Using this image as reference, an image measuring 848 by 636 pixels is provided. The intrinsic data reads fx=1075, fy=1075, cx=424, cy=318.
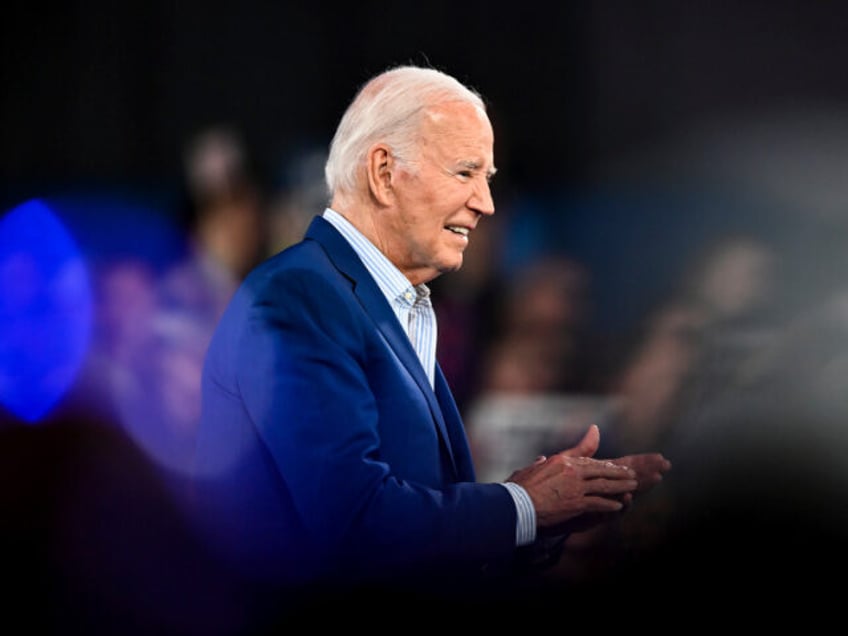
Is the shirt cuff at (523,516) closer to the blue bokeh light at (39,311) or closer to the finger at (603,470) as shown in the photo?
the finger at (603,470)

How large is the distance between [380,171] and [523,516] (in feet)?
1.58

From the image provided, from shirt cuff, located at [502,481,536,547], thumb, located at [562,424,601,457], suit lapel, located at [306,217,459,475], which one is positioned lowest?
shirt cuff, located at [502,481,536,547]

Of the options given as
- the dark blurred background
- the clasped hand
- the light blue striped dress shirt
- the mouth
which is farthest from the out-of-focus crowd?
the mouth

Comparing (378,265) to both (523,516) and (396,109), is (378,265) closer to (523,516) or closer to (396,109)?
(396,109)

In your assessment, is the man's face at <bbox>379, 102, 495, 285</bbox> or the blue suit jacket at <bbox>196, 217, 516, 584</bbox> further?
the man's face at <bbox>379, 102, 495, 285</bbox>

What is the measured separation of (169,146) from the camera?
3613 millimetres

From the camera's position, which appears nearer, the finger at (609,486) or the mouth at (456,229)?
the finger at (609,486)

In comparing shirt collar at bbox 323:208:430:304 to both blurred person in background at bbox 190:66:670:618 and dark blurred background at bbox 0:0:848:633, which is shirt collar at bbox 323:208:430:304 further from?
dark blurred background at bbox 0:0:848:633

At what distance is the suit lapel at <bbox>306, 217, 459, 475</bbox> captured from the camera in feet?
4.31

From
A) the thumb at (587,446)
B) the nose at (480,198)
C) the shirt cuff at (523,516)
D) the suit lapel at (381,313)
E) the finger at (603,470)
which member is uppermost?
the nose at (480,198)

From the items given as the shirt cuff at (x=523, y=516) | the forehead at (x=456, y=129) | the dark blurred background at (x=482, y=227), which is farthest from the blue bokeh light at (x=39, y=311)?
the shirt cuff at (x=523, y=516)

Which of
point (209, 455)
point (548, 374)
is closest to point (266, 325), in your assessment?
point (209, 455)

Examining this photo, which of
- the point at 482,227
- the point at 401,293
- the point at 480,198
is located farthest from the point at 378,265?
the point at 482,227

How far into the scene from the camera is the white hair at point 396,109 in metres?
1.39
